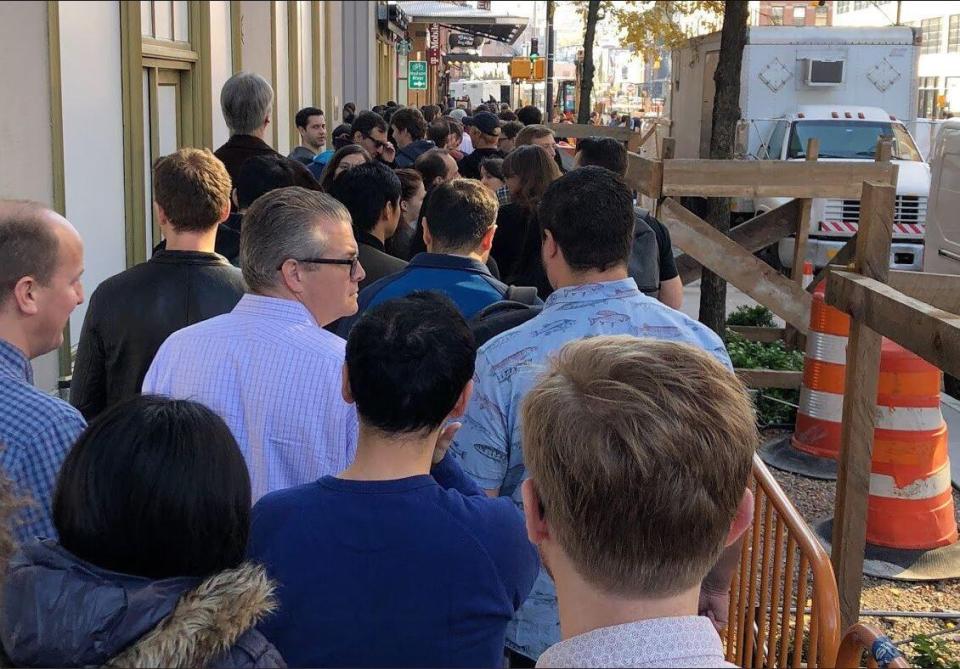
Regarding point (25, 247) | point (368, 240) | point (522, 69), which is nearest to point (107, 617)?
point (25, 247)

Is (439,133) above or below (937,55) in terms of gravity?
below

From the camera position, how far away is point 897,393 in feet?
18.9

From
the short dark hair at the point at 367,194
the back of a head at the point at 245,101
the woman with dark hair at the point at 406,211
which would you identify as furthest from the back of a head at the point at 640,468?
the back of a head at the point at 245,101

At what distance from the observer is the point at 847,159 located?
16.7 meters

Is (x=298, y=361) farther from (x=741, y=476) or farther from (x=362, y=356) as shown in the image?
(x=741, y=476)

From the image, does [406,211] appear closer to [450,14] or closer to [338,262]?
[338,262]

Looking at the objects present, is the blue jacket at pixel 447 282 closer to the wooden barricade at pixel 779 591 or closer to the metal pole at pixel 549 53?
the wooden barricade at pixel 779 591

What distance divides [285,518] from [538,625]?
111 cm

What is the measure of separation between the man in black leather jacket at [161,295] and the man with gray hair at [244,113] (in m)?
2.51

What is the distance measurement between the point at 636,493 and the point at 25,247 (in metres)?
1.92

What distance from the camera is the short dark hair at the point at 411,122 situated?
1070 centimetres

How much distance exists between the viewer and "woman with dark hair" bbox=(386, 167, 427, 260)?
670 centimetres

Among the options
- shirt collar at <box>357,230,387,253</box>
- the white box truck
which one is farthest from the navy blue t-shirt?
the white box truck

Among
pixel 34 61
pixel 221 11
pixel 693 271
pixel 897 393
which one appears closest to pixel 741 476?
pixel 897 393
